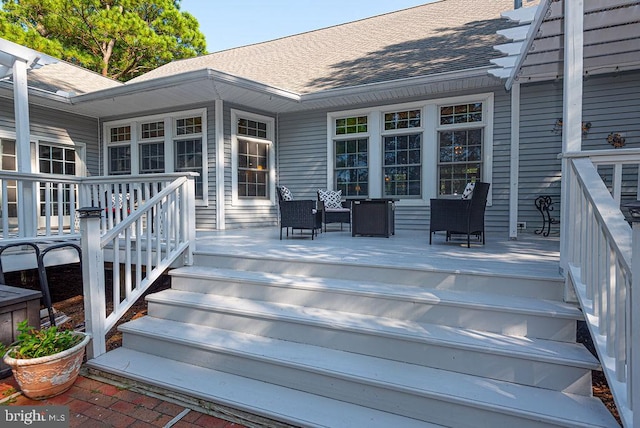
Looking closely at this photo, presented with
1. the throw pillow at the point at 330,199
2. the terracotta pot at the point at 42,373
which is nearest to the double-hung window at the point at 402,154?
the throw pillow at the point at 330,199

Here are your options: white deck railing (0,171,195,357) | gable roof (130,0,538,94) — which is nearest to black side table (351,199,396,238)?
gable roof (130,0,538,94)

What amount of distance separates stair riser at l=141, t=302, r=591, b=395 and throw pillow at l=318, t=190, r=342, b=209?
12.8 ft

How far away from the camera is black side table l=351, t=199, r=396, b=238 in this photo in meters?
5.46

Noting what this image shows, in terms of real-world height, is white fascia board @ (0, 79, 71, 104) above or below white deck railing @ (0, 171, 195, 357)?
above

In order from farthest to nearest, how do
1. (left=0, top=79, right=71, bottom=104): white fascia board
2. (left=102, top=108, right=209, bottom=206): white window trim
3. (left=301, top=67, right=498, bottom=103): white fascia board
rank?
(left=102, top=108, right=209, bottom=206): white window trim < (left=0, top=79, right=71, bottom=104): white fascia board < (left=301, top=67, right=498, bottom=103): white fascia board

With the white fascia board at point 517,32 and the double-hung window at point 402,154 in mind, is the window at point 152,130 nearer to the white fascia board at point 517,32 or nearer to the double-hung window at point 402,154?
the double-hung window at point 402,154

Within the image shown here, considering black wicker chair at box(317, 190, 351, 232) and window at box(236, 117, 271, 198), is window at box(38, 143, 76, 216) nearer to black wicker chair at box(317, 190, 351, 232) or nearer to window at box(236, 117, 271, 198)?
window at box(236, 117, 271, 198)

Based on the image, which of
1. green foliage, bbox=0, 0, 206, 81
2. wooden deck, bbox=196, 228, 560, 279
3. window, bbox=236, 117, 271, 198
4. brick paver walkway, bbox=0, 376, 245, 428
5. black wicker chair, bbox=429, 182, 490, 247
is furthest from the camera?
green foliage, bbox=0, 0, 206, 81

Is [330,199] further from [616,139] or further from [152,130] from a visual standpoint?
[616,139]

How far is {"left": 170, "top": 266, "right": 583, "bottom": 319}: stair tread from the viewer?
2.33m

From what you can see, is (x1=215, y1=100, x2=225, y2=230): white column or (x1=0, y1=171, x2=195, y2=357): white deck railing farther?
(x1=215, y1=100, x2=225, y2=230): white column

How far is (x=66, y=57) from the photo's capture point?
1670cm

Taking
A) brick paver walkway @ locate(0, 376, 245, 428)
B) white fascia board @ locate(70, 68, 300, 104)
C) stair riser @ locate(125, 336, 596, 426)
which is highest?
white fascia board @ locate(70, 68, 300, 104)

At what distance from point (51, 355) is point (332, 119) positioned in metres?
6.16
